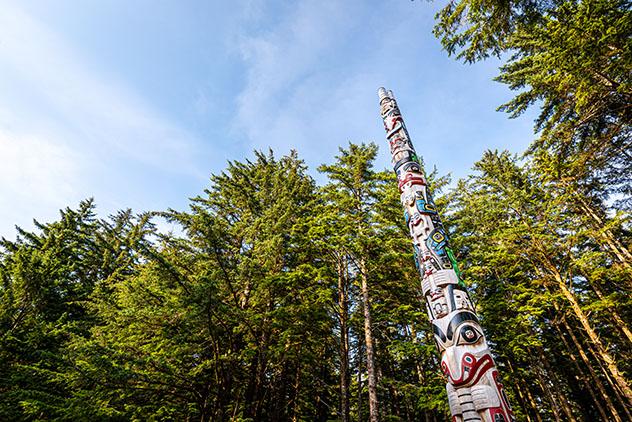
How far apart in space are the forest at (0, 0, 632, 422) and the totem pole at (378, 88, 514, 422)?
9.86 ft

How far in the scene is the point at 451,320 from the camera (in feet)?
17.9

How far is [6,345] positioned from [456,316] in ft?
49.7

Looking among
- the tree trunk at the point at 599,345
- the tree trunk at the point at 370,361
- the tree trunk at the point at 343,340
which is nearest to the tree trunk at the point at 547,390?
the tree trunk at the point at 599,345

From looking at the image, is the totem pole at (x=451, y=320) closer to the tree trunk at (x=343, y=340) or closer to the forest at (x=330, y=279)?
the forest at (x=330, y=279)

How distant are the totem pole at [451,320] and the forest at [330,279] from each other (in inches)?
118

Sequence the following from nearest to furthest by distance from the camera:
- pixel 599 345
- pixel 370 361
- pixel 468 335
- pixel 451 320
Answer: pixel 468 335 < pixel 451 320 < pixel 370 361 < pixel 599 345

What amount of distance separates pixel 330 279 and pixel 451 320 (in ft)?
18.2

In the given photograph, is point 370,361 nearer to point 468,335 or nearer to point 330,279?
point 330,279

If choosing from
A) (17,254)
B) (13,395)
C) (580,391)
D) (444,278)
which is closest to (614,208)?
(580,391)

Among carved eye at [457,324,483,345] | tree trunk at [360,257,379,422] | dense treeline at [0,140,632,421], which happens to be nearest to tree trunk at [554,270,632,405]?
dense treeline at [0,140,632,421]

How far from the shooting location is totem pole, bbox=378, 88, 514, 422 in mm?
4590

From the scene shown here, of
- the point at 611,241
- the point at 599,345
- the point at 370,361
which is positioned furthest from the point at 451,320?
the point at 611,241

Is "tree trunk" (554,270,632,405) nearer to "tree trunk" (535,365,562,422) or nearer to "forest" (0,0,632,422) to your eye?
"forest" (0,0,632,422)

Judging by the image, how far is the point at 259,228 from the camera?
1066cm
